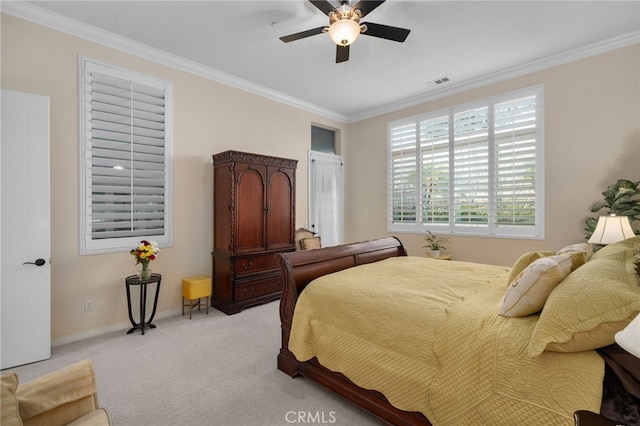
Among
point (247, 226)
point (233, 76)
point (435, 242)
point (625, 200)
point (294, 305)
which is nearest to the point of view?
point (294, 305)

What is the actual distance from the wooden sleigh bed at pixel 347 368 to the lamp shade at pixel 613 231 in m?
1.13

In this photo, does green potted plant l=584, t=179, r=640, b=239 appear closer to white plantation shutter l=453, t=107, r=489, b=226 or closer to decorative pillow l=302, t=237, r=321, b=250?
white plantation shutter l=453, t=107, r=489, b=226

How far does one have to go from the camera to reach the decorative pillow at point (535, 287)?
146 cm

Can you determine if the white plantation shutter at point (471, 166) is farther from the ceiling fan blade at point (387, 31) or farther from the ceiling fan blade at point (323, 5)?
the ceiling fan blade at point (323, 5)

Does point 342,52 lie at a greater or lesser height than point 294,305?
greater

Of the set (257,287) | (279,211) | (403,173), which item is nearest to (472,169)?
(403,173)

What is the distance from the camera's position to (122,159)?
3.43m

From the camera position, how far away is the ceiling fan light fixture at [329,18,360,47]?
94.7 inches

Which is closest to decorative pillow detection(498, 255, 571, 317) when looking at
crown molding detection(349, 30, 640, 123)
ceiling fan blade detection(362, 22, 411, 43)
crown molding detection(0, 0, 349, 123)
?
ceiling fan blade detection(362, 22, 411, 43)

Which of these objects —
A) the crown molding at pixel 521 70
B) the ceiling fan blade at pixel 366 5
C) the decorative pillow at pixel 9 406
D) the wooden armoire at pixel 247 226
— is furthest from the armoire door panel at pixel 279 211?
the decorative pillow at pixel 9 406

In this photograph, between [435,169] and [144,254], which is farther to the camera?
[435,169]

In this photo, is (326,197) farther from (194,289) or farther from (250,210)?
(194,289)

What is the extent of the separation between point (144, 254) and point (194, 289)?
77cm

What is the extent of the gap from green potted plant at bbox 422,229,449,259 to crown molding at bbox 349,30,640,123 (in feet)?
7.59
